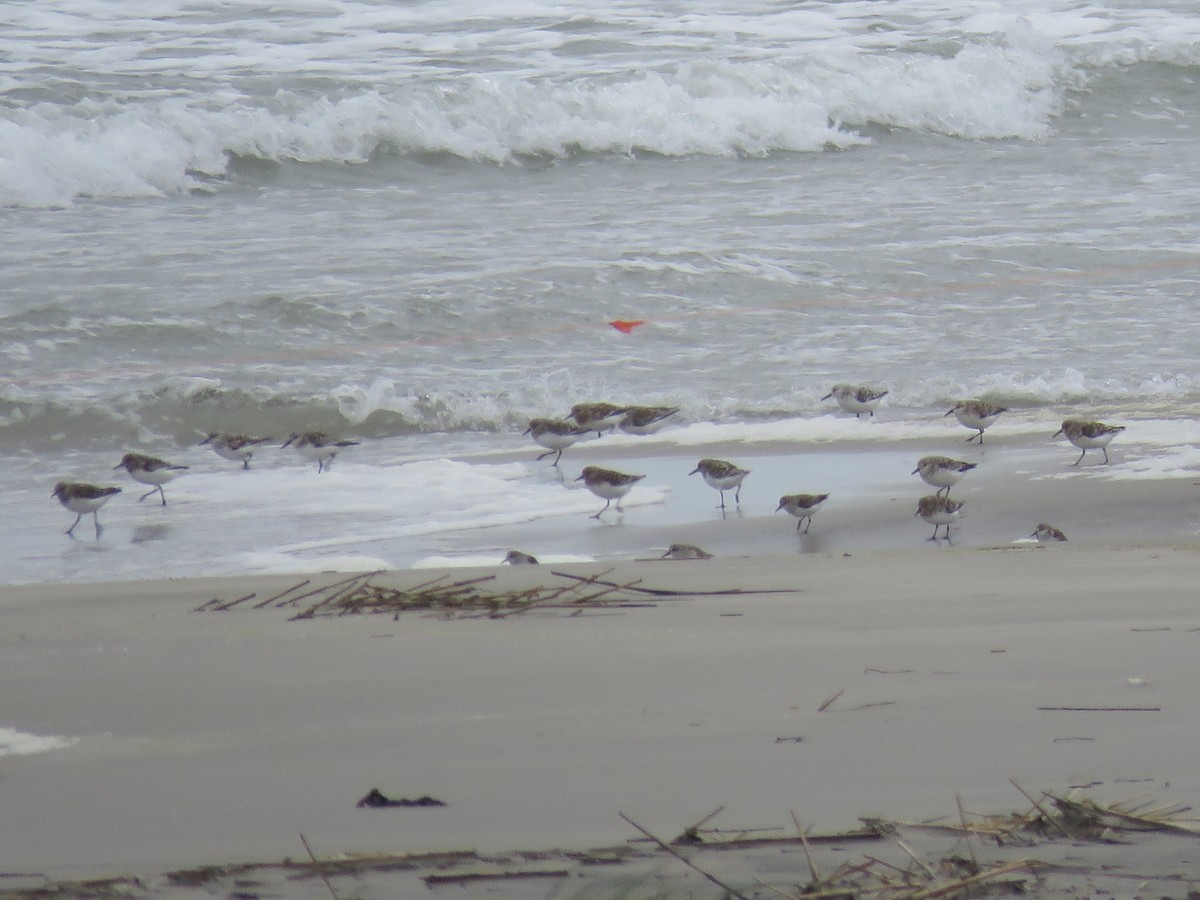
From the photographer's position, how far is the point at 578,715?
A: 237cm

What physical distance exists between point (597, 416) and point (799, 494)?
1.53 meters

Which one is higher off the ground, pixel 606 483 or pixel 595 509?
pixel 606 483

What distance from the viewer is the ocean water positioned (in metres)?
7.26

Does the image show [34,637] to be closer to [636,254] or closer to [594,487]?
[594,487]

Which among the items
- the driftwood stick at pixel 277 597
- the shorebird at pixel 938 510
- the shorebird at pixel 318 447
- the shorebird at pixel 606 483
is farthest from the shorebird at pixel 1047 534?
the shorebird at pixel 318 447

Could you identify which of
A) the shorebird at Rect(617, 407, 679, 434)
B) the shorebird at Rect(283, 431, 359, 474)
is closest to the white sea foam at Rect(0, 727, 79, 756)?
the shorebird at Rect(283, 431, 359, 474)

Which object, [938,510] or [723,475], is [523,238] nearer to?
[723,475]

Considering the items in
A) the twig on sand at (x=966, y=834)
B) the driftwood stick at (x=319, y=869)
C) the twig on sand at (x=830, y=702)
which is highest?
the driftwood stick at (x=319, y=869)

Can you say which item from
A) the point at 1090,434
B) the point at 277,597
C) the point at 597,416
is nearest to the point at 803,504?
the point at 1090,434

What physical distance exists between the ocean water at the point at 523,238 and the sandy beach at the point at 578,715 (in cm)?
196

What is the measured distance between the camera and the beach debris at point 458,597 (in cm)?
321

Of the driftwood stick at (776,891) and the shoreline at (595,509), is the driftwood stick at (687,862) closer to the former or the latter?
the driftwood stick at (776,891)

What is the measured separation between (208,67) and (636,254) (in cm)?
731

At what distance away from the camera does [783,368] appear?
8555mm
